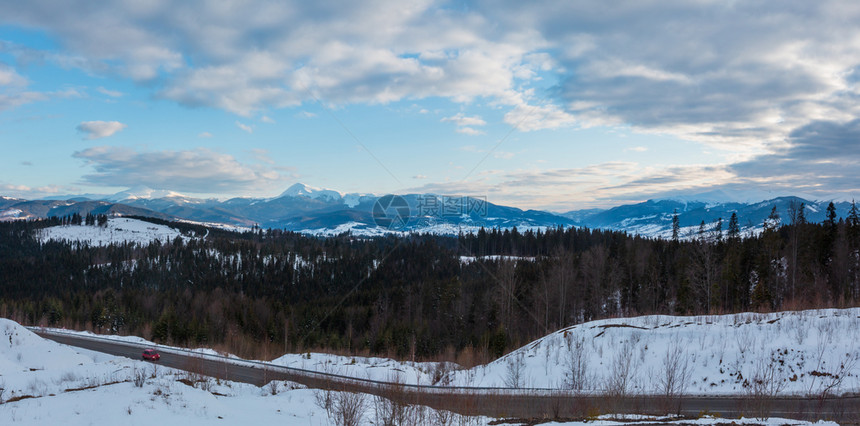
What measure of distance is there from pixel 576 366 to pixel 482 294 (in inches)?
2391

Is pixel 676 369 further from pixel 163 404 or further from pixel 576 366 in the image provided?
pixel 163 404

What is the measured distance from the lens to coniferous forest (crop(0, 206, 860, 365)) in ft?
180

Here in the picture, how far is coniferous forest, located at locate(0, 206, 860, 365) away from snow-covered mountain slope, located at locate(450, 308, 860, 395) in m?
6.92

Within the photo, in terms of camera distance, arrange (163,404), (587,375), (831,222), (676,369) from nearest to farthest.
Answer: (163,404) → (676,369) → (587,375) → (831,222)

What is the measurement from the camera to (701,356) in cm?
1805

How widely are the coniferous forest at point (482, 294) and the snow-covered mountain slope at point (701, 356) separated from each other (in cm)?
692

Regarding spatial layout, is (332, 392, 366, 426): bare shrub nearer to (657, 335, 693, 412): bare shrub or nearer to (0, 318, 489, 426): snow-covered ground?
(0, 318, 489, 426): snow-covered ground

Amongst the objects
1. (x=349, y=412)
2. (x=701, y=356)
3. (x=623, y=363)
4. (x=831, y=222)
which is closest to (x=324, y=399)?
(x=349, y=412)

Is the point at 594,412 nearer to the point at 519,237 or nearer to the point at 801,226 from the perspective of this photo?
the point at 801,226

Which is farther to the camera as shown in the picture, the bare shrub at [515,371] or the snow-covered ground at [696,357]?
the bare shrub at [515,371]

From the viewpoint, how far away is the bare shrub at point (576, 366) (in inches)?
730

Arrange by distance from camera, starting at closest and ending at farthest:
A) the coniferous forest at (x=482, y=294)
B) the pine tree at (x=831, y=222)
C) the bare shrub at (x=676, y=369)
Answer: the bare shrub at (x=676, y=369) → the coniferous forest at (x=482, y=294) → the pine tree at (x=831, y=222)

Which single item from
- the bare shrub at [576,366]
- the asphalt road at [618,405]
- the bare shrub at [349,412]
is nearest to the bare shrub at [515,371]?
the bare shrub at [576,366]

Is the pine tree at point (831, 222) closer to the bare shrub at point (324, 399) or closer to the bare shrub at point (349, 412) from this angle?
the bare shrub at point (324, 399)
